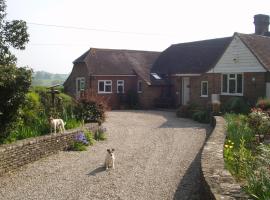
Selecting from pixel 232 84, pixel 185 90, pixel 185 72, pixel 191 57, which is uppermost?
pixel 191 57

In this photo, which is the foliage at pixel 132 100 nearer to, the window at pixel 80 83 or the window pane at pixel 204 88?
the window at pixel 80 83

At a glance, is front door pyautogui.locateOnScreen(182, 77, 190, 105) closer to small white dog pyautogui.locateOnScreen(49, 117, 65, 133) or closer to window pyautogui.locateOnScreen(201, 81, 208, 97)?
window pyautogui.locateOnScreen(201, 81, 208, 97)

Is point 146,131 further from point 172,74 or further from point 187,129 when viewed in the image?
point 172,74

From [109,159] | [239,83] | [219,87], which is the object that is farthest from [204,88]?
[109,159]

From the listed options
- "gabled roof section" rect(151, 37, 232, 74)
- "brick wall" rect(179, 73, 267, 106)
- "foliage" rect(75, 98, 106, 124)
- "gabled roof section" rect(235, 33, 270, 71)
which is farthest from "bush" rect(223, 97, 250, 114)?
"foliage" rect(75, 98, 106, 124)

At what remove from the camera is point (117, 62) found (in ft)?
116

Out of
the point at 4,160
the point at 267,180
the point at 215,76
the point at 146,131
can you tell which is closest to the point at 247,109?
the point at 215,76

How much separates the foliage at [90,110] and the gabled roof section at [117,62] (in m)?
15.1

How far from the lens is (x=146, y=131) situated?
18.1m

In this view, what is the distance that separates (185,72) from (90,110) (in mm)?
14732

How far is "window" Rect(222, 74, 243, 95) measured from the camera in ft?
84.7

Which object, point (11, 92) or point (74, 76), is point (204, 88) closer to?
point (74, 76)

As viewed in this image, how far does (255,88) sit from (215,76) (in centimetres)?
355

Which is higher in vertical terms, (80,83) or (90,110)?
(80,83)
